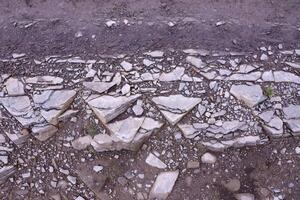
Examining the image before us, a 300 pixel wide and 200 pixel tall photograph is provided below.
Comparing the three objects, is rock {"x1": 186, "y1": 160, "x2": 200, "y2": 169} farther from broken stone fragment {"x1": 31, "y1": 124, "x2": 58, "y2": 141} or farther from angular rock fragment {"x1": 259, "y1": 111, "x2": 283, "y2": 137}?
broken stone fragment {"x1": 31, "y1": 124, "x2": 58, "y2": 141}

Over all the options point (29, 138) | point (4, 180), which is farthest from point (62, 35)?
point (4, 180)

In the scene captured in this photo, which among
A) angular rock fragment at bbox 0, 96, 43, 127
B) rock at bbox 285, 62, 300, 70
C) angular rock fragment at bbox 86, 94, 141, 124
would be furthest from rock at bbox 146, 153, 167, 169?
rock at bbox 285, 62, 300, 70

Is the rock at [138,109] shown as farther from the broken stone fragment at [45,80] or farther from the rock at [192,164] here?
the broken stone fragment at [45,80]

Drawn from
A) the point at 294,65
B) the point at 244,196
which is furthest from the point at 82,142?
the point at 294,65

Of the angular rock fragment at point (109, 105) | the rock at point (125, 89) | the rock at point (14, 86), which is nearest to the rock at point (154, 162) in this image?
the angular rock fragment at point (109, 105)

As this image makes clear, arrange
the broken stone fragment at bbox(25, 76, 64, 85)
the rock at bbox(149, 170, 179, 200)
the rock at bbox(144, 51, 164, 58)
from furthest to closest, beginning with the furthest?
the rock at bbox(144, 51, 164, 58) < the broken stone fragment at bbox(25, 76, 64, 85) < the rock at bbox(149, 170, 179, 200)

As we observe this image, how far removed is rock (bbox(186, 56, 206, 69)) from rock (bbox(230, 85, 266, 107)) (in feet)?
1.07

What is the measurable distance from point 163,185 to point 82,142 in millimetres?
752

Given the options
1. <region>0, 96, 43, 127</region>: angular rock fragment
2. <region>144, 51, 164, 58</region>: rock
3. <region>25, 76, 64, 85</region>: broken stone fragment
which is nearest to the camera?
<region>0, 96, 43, 127</region>: angular rock fragment

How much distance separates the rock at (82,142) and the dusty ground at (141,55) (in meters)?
0.04

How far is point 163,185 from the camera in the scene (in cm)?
348

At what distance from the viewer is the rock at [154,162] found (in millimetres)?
3498

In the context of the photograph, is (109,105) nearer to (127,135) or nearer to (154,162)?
(127,135)

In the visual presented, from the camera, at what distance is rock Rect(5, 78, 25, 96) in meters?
3.67
